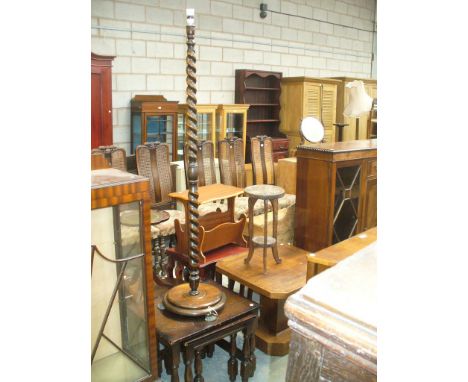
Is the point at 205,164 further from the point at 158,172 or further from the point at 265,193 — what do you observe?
the point at 265,193

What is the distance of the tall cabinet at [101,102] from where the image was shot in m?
4.56

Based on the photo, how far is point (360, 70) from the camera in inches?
342

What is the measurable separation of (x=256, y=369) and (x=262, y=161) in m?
2.69

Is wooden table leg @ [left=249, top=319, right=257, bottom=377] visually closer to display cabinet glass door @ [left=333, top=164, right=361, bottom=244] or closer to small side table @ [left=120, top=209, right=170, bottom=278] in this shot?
small side table @ [left=120, top=209, right=170, bottom=278]

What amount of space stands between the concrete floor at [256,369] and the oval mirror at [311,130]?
191 cm

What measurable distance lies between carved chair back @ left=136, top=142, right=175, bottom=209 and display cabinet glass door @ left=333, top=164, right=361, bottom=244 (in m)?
1.59

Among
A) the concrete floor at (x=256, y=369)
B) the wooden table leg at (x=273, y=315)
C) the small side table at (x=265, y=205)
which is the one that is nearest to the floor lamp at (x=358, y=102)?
the small side table at (x=265, y=205)

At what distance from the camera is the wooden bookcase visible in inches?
251

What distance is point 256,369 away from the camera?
2424mm

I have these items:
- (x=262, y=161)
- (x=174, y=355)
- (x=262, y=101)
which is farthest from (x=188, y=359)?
(x=262, y=101)

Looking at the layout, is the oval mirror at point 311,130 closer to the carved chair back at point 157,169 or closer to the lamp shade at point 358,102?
the lamp shade at point 358,102
